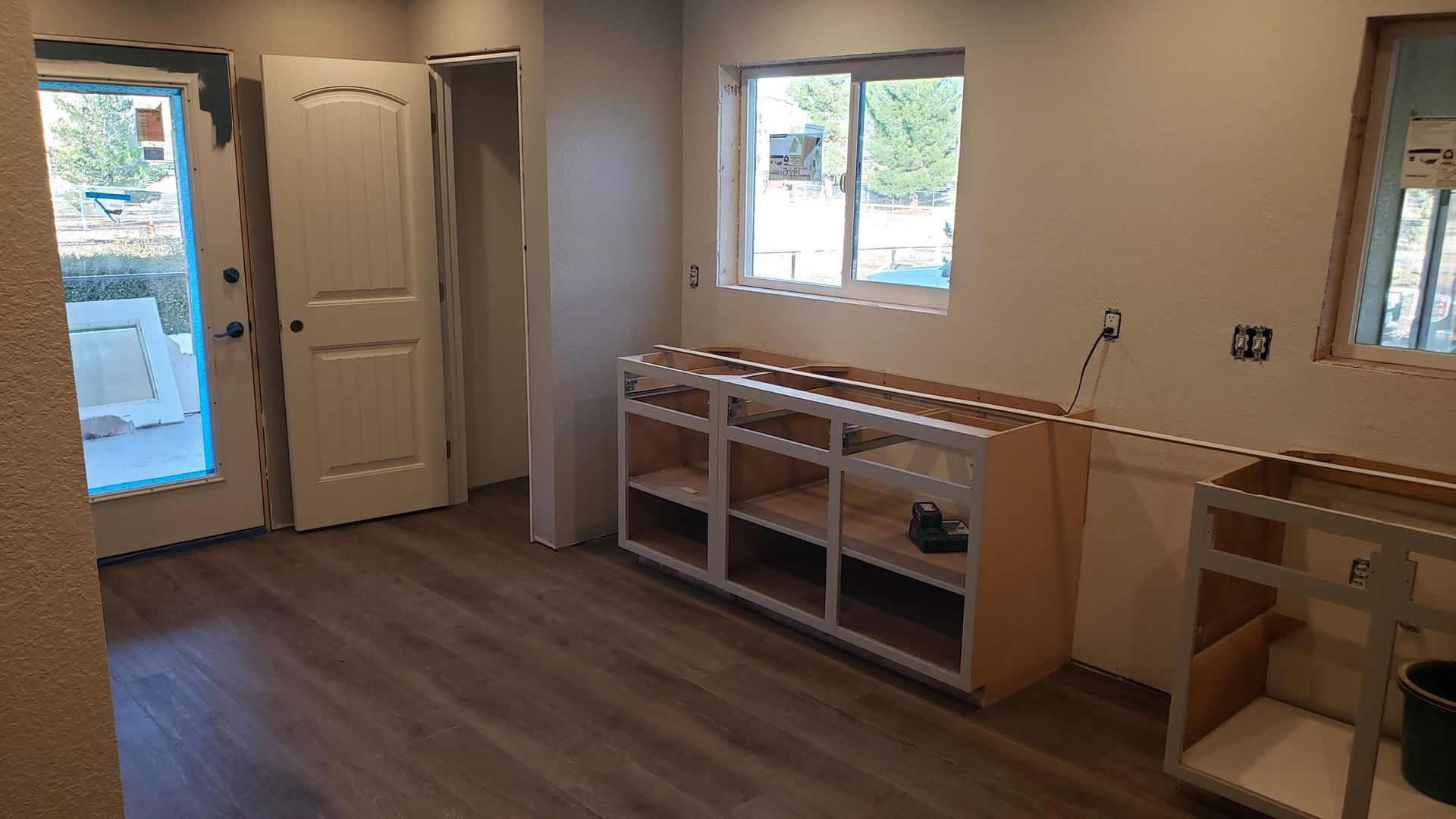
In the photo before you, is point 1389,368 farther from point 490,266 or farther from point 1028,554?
point 490,266

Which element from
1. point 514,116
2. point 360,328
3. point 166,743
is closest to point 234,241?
point 360,328

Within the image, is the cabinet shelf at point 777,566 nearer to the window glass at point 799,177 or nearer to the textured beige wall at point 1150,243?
the textured beige wall at point 1150,243

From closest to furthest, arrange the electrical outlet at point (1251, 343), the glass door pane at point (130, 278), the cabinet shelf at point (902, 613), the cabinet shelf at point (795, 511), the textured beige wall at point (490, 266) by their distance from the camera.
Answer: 1. the electrical outlet at point (1251, 343)
2. the cabinet shelf at point (902, 613)
3. the cabinet shelf at point (795, 511)
4. the glass door pane at point (130, 278)
5. the textured beige wall at point (490, 266)

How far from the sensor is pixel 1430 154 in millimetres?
2650

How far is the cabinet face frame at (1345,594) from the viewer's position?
7.35ft

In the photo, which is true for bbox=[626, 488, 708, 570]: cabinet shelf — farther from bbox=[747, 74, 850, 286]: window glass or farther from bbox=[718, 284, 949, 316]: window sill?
bbox=[747, 74, 850, 286]: window glass

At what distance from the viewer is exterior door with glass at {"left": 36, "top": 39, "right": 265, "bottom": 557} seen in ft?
13.2

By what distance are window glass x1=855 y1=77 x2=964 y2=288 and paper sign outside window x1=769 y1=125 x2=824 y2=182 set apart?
0.23 m

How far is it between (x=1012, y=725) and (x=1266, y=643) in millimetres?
792

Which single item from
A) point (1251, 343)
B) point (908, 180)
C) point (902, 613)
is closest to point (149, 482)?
point (902, 613)

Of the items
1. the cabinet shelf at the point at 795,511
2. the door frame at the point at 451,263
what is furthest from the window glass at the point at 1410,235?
the door frame at the point at 451,263

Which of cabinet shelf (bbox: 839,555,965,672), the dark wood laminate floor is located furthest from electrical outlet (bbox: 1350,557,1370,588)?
cabinet shelf (bbox: 839,555,965,672)

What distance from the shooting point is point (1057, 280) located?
11.1ft

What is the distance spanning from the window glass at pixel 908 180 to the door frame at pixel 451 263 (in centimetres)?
152
